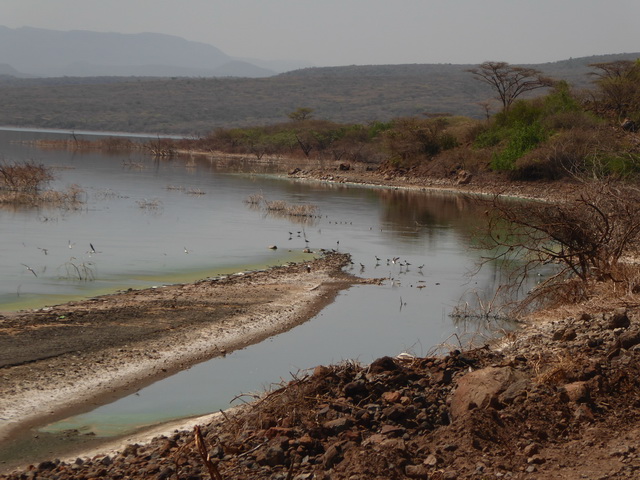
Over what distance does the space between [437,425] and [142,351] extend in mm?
5142

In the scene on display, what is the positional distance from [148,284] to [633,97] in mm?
38472

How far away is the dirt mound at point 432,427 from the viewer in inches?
242

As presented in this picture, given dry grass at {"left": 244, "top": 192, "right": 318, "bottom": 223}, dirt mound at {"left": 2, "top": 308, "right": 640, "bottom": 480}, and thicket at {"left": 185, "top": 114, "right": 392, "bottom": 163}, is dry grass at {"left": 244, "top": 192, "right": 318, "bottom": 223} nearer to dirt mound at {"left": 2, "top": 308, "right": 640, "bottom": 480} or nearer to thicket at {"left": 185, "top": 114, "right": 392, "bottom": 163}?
dirt mound at {"left": 2, "top": 308, "right": 640, "bottom": 480}

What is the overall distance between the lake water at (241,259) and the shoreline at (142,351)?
0.25m

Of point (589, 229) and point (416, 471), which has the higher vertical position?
point (589, 229)

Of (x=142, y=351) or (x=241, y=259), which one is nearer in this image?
(x=142, y=351)

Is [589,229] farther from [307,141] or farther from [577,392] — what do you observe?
[307,141]

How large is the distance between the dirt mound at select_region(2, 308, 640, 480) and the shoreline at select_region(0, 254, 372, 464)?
187 centimetres

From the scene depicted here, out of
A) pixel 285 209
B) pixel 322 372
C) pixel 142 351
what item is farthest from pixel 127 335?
pixel 285 209

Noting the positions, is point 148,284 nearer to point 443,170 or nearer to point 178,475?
point 178,475

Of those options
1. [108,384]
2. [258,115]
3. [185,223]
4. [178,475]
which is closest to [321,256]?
[185,223]

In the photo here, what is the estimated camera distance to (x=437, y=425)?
6992 millimetres

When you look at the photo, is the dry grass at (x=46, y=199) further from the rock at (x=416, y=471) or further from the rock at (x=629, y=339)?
the rock at (x=416, y=471)

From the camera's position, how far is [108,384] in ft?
32.3
